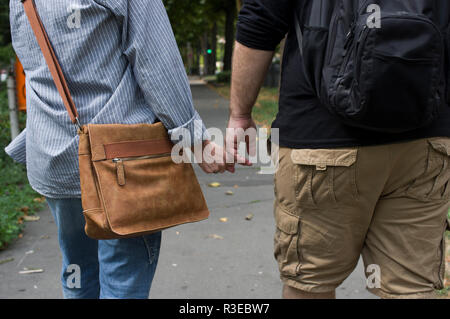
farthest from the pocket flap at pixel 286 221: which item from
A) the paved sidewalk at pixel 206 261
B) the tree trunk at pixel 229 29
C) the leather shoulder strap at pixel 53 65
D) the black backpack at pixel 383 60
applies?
the tree trunk at pixel 229 29

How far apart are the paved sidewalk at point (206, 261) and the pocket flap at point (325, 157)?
177 cm

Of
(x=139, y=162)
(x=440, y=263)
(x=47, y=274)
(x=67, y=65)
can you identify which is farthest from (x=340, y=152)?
(x=47, y=274)

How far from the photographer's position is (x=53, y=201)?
205 cm

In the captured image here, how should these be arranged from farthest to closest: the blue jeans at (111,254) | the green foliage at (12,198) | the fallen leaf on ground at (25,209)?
the fallen leaf on ground at (25,209)
the green foliage at (12,198)
the blue jeans at (111,254)

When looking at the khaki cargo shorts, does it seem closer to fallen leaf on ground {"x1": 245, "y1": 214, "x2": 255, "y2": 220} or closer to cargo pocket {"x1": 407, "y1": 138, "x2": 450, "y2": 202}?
cargo pocket {"x1": 407, "y1": 138, "x2": 450, "y2": 202}

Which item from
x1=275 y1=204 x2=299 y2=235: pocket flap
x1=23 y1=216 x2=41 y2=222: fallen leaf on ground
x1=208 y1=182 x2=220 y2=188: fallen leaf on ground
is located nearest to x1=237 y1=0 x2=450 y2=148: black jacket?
x1=275 y1=204 x2=299 y2=235: pocket flap

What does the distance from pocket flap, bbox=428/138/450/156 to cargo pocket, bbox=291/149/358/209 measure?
268mm

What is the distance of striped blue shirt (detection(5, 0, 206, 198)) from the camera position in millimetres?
1840

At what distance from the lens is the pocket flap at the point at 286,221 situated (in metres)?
1.83

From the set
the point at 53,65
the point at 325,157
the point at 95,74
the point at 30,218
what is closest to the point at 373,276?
the point at 325,157

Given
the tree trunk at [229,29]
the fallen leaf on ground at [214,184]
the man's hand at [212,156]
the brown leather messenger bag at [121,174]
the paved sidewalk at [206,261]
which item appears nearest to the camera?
the brown leather messenger bag at [121,174]

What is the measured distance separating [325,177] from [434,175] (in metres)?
0.38

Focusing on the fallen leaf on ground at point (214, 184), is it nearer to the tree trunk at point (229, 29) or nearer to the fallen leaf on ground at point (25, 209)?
the fallen leaf on ground at point (25, 209)
